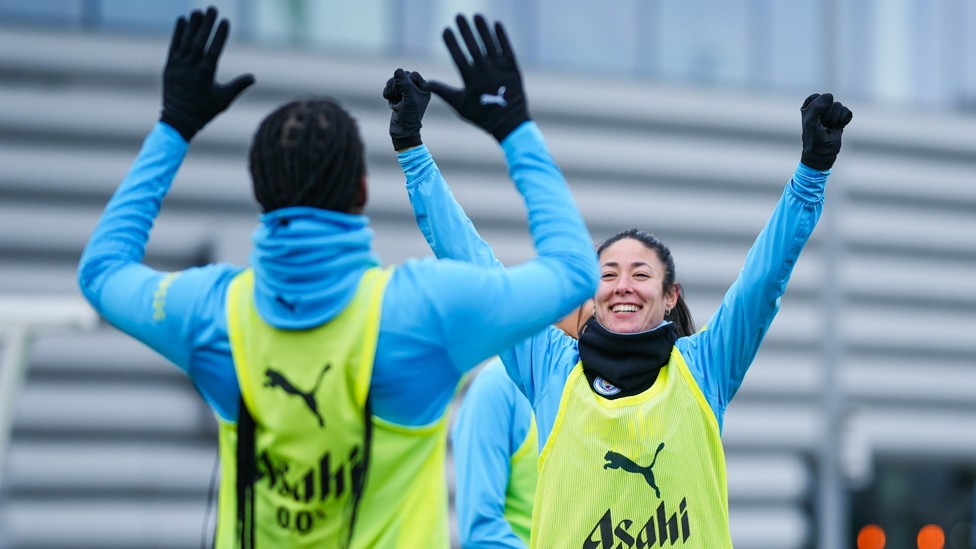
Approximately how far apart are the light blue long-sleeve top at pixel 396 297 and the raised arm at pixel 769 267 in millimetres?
890

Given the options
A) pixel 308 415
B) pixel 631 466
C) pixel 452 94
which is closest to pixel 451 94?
pixel 452 94

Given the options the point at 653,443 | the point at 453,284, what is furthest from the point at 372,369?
the point at 653,443

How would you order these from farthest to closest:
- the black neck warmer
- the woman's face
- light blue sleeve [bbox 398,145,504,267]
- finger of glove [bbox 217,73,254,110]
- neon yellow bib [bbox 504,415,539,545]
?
neon yellow bib [bbox 504,415,539,545], the woman's face, the black neck warmer, light blue sleeve [bbox 398,145,504,267], finger of glove [bbox 217,73,254,110]

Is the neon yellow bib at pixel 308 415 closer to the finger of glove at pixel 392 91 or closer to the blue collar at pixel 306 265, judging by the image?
the blue collar at pixel 306 265

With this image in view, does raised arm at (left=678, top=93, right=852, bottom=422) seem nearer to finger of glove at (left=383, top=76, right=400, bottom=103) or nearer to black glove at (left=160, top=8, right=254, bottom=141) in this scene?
finger of glove at (left=383, top=76, right=400, bottom=103)

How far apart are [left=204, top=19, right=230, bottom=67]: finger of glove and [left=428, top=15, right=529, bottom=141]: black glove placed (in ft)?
1.57

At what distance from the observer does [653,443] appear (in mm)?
2861

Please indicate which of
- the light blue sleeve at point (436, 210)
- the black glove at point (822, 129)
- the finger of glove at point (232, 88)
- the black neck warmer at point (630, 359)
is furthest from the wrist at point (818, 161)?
the finger of glove at point (232, 88)

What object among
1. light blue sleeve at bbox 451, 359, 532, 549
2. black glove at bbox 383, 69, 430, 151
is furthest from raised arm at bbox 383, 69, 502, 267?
light blue sleeve at bbox 451, 359, 532, 549

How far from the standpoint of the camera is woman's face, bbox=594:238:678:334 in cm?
318

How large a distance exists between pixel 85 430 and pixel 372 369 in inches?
341

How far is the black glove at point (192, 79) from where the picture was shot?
2.38 m

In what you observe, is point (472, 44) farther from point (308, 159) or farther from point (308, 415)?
point (308, 415)

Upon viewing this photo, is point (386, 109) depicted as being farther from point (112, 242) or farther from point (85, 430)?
point (112, 242)
